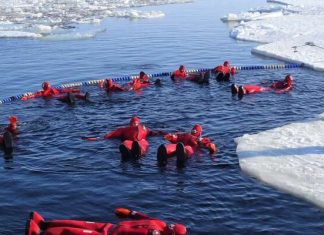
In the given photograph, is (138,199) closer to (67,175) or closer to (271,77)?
(67,175)

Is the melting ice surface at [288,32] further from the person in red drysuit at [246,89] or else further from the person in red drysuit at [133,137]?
the person in red drysuit at [133,137]

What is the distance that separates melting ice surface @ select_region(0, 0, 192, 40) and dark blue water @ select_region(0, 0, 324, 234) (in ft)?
27.1

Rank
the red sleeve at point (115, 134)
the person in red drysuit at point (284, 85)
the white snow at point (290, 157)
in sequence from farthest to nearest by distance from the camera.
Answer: the person in red drysuit at point (284, 85) → the red sleeve at point (115, 134) → the white snow at point (290, 157)

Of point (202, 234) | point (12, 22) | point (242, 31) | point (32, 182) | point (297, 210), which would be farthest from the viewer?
point (12, 22)

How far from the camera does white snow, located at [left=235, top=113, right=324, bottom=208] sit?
11.4 meters

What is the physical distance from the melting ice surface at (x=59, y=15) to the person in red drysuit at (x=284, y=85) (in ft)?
68.3

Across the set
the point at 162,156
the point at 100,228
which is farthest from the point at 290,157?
the point at 100,228

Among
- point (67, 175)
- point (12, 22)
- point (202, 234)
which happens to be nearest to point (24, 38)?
point (12, 22)

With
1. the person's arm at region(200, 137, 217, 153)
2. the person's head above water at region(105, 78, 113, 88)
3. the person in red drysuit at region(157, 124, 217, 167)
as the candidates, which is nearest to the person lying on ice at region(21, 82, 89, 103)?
the person's head above water at region(105, 78, 113, 88)

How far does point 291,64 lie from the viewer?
25.9 m

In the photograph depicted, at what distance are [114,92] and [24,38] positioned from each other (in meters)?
19.6

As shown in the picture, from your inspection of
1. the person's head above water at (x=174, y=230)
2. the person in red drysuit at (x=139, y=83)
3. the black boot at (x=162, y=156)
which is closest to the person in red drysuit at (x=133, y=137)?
the black boot at (x=162, y=156)

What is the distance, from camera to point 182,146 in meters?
12.7

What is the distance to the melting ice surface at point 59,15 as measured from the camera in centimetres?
3941
